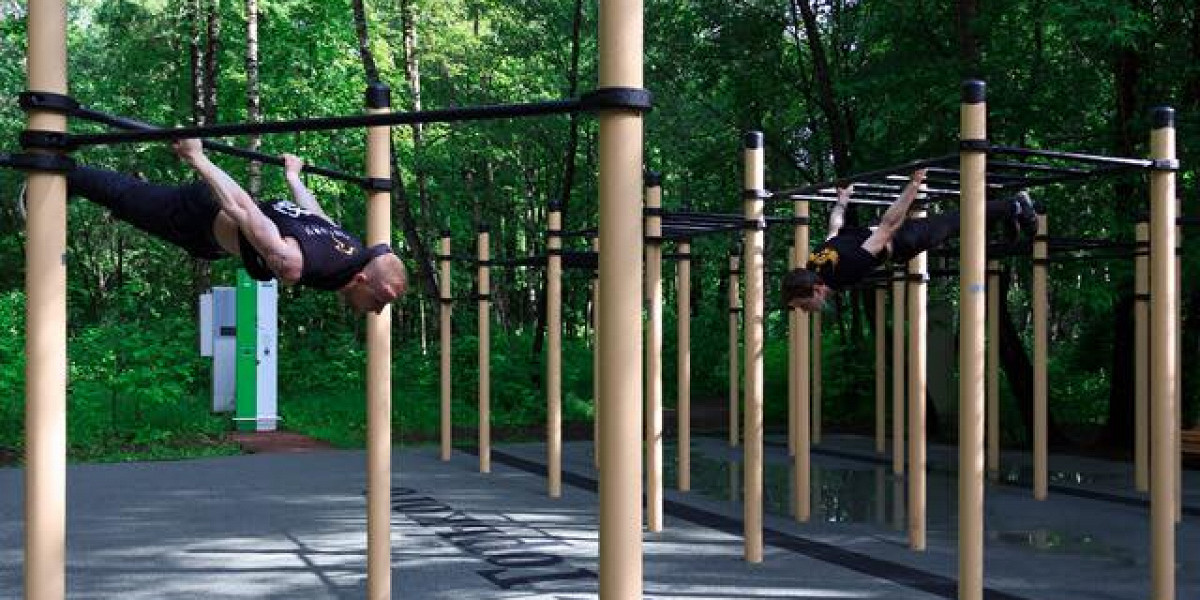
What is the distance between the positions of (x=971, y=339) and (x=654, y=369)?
11.2 ft

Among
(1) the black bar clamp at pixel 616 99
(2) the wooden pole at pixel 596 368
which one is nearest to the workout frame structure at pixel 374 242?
(1) the black bar clamp at pixel 616 99

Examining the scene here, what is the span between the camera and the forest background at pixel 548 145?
46.9 ft

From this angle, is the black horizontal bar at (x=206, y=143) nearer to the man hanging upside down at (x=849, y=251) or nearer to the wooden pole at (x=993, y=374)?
the man hanging upside down at (x=849, y=251)

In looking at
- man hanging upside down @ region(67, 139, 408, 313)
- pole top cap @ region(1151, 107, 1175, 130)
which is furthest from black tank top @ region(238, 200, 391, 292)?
pole top cap @ region(1151, 107, 1175, 130)

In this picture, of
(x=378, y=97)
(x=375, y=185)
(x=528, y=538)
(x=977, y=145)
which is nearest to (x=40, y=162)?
(x=375, y=185)

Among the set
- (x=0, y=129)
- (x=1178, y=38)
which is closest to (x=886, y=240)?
(x=1178, y=38)

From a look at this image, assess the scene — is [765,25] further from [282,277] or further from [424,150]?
[282,277]

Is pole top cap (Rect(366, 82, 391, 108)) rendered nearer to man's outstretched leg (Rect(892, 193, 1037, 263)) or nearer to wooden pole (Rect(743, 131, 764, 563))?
wooden pole (Rect(743, 131, 764, 563))

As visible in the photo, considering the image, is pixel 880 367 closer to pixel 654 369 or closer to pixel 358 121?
pixel 654 369

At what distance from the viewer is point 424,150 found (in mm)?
24469

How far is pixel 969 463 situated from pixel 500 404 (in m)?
15.8

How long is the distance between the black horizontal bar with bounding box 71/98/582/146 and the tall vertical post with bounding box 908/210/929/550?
529cm

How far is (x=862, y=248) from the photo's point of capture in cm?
648

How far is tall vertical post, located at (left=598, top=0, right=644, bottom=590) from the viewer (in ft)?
7.86
